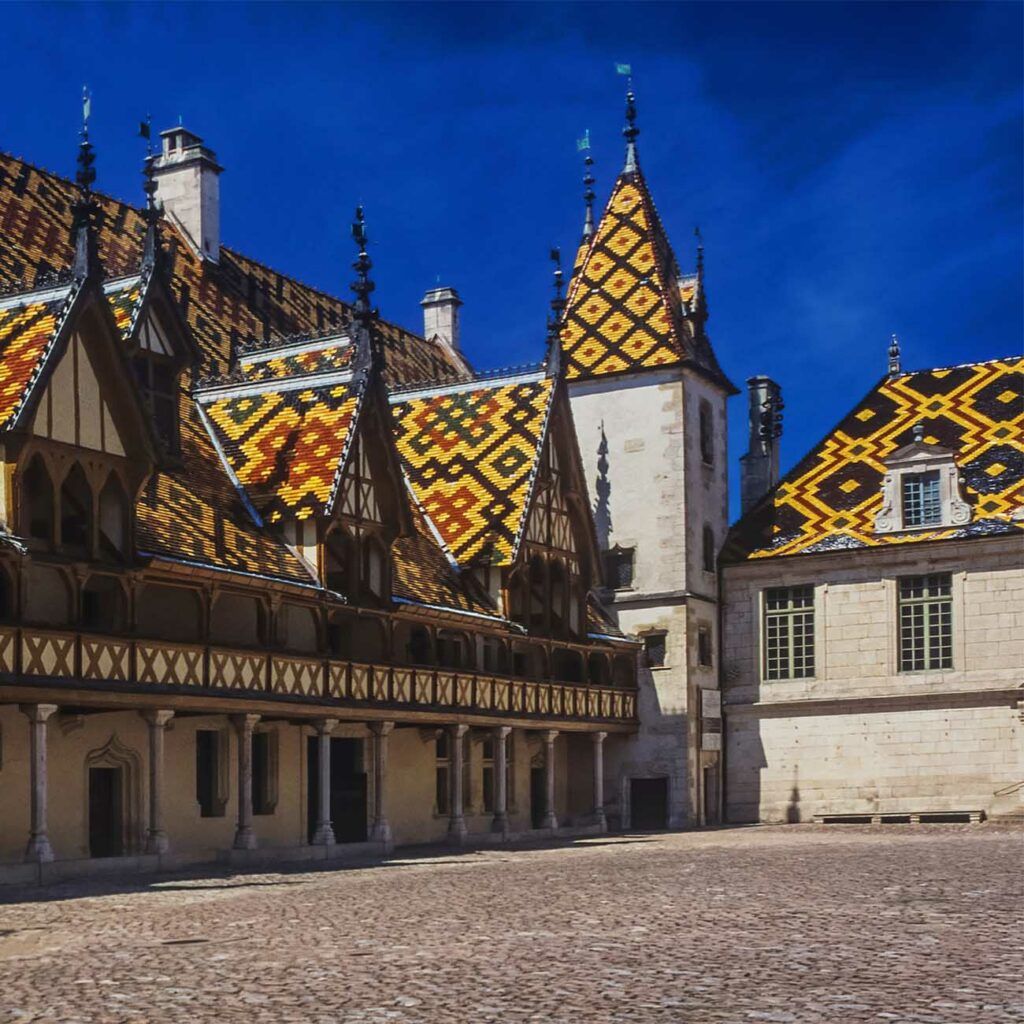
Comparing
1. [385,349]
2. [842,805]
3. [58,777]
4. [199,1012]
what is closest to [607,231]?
[385,349]

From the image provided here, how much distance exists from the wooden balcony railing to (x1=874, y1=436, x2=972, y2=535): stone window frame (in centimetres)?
744

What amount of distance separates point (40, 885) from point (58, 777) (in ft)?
9.94

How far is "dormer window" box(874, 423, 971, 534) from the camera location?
37781 mm

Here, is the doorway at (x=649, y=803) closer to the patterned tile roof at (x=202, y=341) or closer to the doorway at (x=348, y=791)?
the doorway at (x=348, y=791)

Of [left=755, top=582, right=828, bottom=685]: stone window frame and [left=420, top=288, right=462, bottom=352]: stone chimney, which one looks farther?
[left=420, top=288, right=462, bottom=352]: stone chimney

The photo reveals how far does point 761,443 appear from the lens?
4441 cm

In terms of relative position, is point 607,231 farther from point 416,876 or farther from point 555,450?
point 416,876

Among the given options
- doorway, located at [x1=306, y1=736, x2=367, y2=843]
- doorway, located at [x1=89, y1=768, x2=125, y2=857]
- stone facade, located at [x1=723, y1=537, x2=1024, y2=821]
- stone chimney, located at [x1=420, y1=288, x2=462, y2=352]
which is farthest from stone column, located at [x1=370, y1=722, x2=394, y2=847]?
stone chimney, located at [x1=420, y1=288, x2=462, y2=352]

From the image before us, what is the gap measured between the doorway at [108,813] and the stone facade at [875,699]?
18277mm

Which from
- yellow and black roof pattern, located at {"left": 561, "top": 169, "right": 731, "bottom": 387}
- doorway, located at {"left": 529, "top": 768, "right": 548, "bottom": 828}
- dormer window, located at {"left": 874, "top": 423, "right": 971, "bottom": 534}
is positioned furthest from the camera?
yellow and black roof pattern, located at {"left": 561, "top": 169, "right": 731, "bottom": 387}

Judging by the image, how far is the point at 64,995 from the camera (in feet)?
32.3

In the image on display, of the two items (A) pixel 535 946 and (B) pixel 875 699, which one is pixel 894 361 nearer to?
(B) pixel 875 699

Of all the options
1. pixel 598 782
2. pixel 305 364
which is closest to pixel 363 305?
pixel 305 364

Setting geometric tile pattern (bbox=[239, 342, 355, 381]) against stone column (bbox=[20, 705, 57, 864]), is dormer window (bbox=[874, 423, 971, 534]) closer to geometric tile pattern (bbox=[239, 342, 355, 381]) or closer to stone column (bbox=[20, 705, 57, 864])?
geometric tile pattern (bbox=[239, 342, 355, 381])
